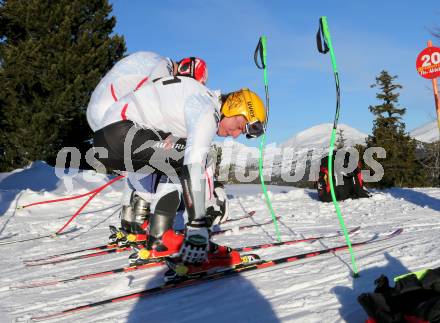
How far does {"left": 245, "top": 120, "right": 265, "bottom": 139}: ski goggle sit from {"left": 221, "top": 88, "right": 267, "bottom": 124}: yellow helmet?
0.02m

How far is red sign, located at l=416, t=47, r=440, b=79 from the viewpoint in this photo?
620cm

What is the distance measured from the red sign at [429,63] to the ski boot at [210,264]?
14.1ft

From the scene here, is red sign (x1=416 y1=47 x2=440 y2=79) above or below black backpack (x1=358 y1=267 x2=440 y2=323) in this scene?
above

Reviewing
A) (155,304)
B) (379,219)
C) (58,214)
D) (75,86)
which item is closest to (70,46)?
(75,86)

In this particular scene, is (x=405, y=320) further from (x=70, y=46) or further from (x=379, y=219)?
(x=70, y=46)

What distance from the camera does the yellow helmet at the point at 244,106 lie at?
3.31m

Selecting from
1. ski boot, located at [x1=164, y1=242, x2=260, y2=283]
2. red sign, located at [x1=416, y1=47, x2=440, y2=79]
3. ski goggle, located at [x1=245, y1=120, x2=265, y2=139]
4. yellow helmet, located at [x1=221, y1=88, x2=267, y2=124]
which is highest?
red sign, located at [x1=416, y1=47, x2=440, y2=79]

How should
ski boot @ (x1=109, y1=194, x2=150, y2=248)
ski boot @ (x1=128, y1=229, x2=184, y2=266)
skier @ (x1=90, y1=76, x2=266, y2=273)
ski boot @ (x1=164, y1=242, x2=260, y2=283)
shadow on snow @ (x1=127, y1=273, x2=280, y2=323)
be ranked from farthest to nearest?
1. ski boot @ (x1=109, y1=194, x2=150, y2=248)
2. ski boot @ (x1=128, y1=229, x2=184, y2=266)
3. ski boot @ (x1=164, y1=242, x2=260, y2=283)
4. skier @ (x1=90, y1=76, x2=266, y2=273)
5. shadow on snow @ (x1=127, y1=273, x2=280, y2=323)

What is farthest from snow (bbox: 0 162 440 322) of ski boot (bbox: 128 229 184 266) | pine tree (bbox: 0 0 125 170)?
pine tree (bbox: 0 0 125 170)

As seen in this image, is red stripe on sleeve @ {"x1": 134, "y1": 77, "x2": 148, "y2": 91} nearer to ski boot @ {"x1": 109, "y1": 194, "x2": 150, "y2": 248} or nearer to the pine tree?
ski boot @ {"x1": 109, "y1": 194, "x2": 150, "y2": 248}

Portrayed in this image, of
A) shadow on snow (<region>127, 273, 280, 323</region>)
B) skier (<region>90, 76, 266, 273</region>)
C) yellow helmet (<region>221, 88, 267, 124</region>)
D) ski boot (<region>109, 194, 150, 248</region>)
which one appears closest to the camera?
shadow on snow (<region>127, 273, 280, 323</region>)

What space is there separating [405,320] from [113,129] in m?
2.47

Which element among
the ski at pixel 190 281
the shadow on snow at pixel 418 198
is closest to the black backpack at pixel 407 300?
the ski at pixel 190 281

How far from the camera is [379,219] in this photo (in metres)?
6.04
